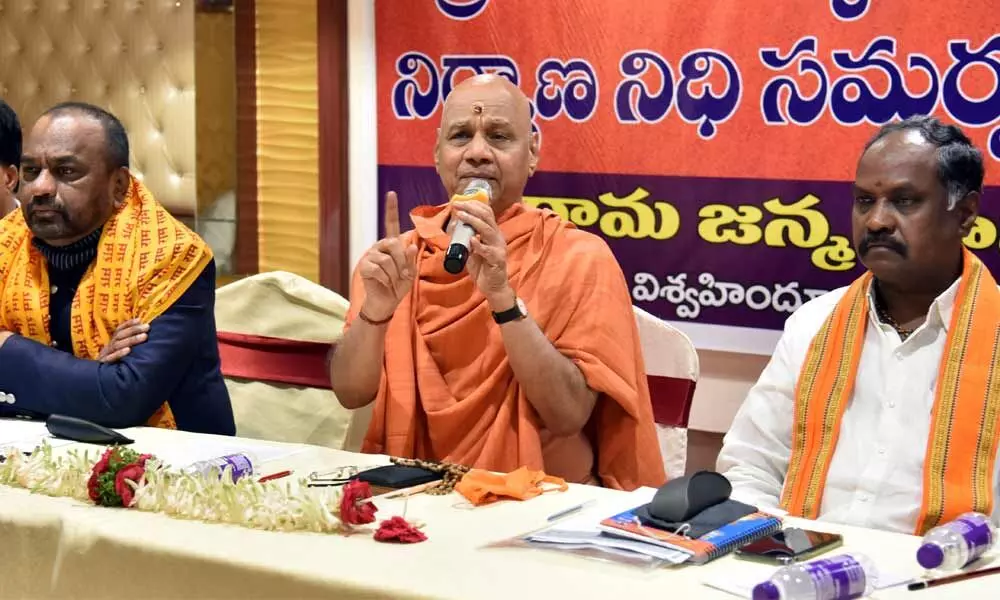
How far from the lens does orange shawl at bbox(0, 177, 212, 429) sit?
3062mm

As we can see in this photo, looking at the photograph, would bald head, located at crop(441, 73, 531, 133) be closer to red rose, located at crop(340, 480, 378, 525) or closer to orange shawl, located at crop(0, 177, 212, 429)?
orange shawl, located at crop(0, 177, 212, 429)

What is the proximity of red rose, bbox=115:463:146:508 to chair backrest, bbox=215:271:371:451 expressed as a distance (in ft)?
4.07

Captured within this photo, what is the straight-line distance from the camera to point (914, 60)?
11.5 feet

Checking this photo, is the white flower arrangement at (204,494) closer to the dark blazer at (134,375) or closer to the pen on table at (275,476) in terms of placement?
the pen on table at (275,476)

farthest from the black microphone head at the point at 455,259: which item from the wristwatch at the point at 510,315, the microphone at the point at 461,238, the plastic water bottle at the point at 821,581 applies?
the plastic water bottle at the point at 821,581

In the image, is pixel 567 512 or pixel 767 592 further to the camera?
pixel 567 512

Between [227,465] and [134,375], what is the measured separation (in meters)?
0.72

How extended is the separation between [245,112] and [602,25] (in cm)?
147

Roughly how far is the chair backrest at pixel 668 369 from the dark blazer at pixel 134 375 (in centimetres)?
105

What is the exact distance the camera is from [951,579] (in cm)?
169

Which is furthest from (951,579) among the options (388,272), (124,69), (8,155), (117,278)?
(124,69)

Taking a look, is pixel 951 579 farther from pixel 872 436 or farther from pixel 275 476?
pixel 275 476

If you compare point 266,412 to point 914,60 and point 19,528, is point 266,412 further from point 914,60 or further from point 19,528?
point 914,60

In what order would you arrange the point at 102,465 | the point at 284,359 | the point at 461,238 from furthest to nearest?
1. the point at 284,359
2. the point at 461,238
3. the point at 102,465
